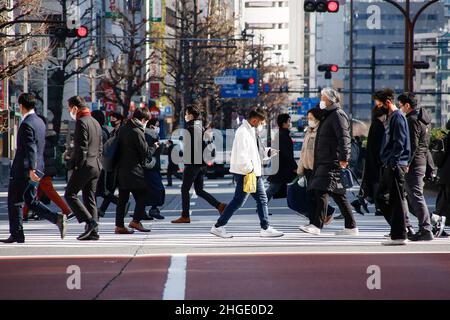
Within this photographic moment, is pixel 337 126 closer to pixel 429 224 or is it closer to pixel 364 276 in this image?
pixel 429 224

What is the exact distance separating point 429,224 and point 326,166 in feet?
4.84

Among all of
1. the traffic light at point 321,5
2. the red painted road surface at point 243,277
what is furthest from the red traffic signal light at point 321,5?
the red painted road surface at point 243,277

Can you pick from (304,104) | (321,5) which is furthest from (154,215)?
(304,104)

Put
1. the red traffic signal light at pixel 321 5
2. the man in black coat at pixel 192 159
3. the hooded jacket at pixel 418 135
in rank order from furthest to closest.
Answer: the red traffic signal light at pixel 321 5 → the man in black coat at pixel 192 159 → the hooded jacket at pixel 418 135

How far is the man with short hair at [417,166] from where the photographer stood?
53.7ft

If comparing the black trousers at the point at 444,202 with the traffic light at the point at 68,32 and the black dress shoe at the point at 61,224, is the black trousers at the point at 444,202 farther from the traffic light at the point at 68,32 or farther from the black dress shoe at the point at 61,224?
the traffic light at the point at 68,32

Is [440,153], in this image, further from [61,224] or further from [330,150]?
[61,224]

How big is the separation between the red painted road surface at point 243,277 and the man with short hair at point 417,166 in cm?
216

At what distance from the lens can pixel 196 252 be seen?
48.6 ft

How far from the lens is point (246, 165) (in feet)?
56.5

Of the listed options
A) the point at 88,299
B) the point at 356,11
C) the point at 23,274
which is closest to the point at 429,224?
the point at 23,274

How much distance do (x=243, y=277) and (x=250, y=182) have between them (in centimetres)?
552

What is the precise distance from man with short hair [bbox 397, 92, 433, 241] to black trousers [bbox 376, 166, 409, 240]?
2.75 feet

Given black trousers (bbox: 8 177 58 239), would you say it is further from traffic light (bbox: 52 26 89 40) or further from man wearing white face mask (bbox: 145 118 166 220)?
traffic light (bbox: 52 26 89 40)
